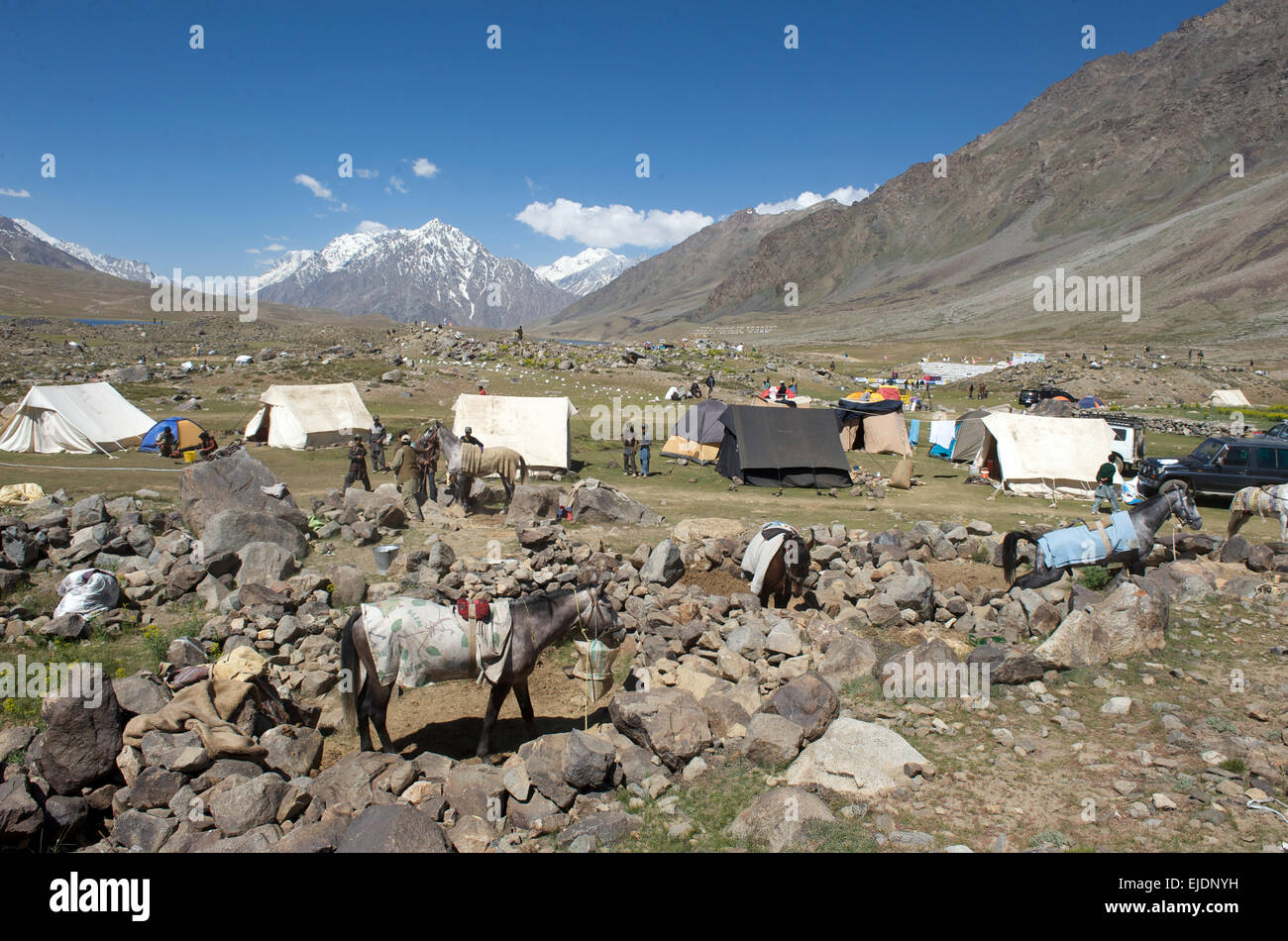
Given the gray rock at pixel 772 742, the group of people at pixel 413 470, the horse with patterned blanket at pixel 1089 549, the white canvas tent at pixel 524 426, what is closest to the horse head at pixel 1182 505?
the horse with patterned blanket at pixel 1089 549

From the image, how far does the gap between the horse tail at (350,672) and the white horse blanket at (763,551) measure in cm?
618

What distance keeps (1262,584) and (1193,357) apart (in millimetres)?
69806

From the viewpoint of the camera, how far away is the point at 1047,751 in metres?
6.34

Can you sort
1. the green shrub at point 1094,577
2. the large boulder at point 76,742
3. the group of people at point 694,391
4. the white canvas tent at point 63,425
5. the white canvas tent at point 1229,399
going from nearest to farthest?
the large boulder at point 76,742
the green shrub at point 1094,577
the white canvas tent at point 63,425
the group of people at point 694,391
the white canvas tent at point 1229,399

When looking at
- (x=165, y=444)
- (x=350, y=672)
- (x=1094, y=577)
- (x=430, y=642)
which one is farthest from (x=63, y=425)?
(x=1094, y=577)

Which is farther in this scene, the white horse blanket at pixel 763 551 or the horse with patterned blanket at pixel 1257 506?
the horse with patterned blanket at pixel 1257 506

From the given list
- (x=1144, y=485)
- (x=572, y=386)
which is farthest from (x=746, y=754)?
(x=572, y=386)

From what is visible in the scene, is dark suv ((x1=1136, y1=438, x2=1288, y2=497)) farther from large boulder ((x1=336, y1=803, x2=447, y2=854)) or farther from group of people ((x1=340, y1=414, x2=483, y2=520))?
large boulder ((x1=336, y1=803, x2=447, y2=854))

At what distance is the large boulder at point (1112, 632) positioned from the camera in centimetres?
822

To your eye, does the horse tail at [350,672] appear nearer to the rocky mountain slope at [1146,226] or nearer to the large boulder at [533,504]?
the large boulder at [533,504]

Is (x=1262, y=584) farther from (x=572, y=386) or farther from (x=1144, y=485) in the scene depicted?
(x=572, y=386)

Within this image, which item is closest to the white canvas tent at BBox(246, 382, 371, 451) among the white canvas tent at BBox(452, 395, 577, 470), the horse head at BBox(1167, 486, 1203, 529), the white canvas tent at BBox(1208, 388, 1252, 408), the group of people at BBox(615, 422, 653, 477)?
the white canvas tent at BBox(452, 395, 577, 470)

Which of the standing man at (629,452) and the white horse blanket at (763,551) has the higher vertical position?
the standing man at (629,452)
